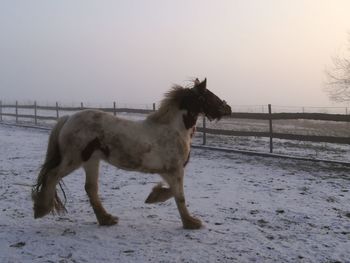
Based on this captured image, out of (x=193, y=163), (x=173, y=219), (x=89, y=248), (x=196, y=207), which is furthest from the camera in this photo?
(x=193, y=163)

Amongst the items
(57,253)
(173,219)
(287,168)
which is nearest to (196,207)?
(173,219)

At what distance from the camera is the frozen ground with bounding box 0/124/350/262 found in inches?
177

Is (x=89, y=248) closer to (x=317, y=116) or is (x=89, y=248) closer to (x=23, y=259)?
(x=23, y=259)

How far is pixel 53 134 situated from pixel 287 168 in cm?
615

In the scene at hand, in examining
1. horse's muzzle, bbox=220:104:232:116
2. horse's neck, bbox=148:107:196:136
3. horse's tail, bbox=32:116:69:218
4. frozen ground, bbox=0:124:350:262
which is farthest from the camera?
horse's muzzle, bbox=220:104:232:116

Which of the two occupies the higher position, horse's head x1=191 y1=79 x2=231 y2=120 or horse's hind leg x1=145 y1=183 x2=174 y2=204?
horse's head x1=191 y1=79 x2=231 y2=120

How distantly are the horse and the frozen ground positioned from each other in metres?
0.32

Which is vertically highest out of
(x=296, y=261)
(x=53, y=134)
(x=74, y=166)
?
(x=53, y=134)

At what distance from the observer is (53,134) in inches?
217

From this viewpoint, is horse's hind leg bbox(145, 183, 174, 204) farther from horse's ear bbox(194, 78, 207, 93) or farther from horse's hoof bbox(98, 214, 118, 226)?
horse's ear bbox(194, 78, 207, 93)

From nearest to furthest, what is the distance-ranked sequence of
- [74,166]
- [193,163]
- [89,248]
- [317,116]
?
1. [89,248]
2. [74,166]
3. [193,163]
4. [317,116]

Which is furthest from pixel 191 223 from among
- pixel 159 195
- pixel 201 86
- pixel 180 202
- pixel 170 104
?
pixel 201 86

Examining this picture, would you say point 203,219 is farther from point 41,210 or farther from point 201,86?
point 41,210

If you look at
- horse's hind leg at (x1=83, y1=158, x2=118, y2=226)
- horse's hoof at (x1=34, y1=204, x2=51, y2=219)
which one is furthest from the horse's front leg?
horse's hoof at (x1=34, y1=204, x2=51, y2=219)
